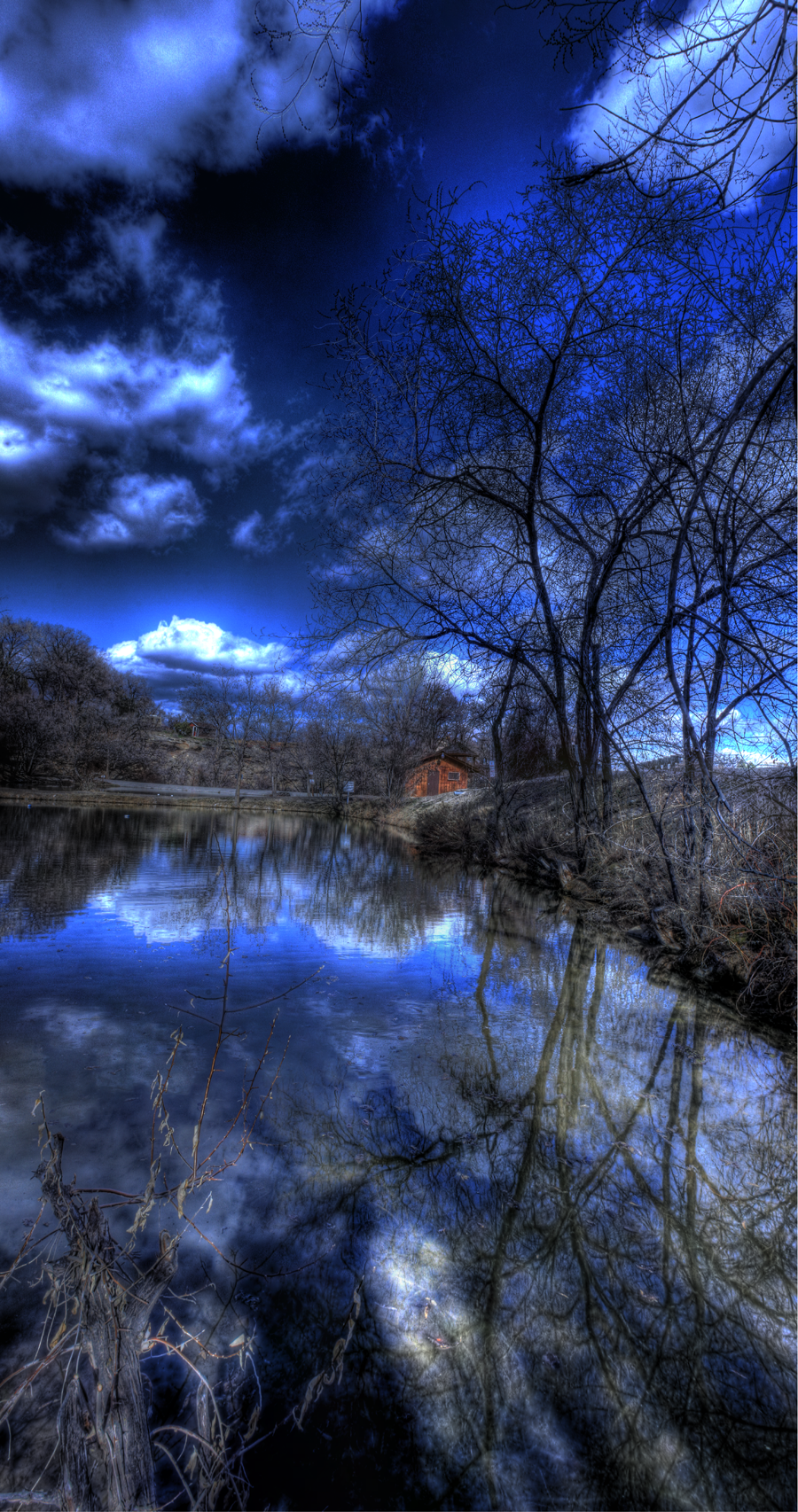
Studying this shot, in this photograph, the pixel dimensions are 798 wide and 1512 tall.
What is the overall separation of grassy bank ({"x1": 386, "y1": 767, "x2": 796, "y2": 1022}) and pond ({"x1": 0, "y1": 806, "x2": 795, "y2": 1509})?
1.92ft

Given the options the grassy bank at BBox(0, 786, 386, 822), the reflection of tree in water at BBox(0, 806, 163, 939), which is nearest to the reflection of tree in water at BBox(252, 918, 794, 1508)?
the reflection of tree in water at BBox(0, 806, 163, 939)

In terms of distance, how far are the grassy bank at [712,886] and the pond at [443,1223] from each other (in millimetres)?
584

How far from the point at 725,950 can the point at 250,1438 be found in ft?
19.6

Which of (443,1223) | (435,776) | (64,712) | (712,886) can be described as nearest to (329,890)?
(712,886)

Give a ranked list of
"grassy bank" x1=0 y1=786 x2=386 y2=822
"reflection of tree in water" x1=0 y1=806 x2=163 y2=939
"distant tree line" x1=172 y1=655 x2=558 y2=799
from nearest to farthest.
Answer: "reflection of tree in water" x1=0 y1=806 x2=163 y2=939 → "distant tree line" x1=172 y1=655 x2=558 y2=799 → "grassy bank" x1=0 y1=786 x2=386 y2=822

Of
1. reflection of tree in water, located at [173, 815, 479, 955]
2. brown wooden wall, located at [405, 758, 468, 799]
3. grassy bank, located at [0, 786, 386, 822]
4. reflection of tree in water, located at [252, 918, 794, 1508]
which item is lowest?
reflection of tree in water, located at [252, 918, 794, 1508]

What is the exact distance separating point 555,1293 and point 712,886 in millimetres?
5008

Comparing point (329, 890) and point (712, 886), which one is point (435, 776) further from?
point (712, 886)

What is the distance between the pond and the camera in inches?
65.3

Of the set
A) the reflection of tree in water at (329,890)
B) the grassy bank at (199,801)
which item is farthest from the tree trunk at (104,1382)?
the grassy bank at (199,801)

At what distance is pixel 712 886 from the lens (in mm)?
6406

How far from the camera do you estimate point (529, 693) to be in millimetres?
14125

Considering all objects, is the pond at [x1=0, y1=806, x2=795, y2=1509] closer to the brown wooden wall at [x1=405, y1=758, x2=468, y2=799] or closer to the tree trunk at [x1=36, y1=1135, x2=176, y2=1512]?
the tree trunk at [x1=36, y1=1135, x2=176, y2=1512]

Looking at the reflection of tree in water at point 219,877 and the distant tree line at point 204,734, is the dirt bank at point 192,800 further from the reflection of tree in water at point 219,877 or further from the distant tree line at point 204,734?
the reflection of tree in water at point 219,877
